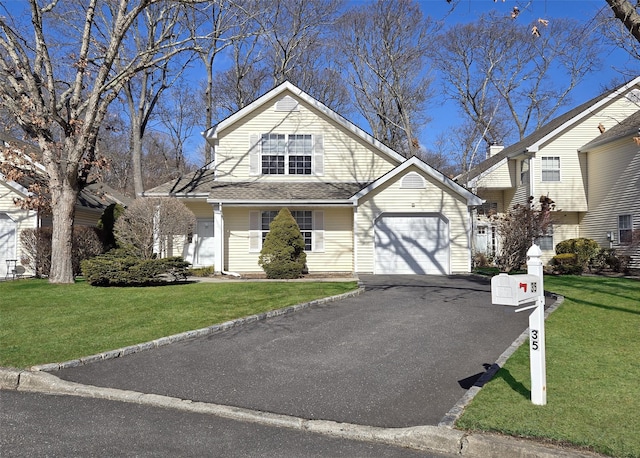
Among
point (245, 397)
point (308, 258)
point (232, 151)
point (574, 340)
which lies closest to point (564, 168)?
point (308, 258)

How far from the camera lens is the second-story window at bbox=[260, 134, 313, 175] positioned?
784 inches

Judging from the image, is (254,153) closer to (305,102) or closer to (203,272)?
(305,102)

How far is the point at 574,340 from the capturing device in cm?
777

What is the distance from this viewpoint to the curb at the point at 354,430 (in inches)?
167

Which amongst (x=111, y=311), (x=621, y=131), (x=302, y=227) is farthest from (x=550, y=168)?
(x=111, y=311)

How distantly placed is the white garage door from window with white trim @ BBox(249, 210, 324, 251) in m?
2.31

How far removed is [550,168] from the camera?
23.6m

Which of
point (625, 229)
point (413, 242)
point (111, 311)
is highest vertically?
Answer: point (625, 229)

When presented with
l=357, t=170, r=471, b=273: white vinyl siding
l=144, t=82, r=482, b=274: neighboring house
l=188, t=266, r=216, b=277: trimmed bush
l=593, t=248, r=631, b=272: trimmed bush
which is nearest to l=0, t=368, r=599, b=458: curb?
l=188, t=266, r=216, b=277: trimmed bush

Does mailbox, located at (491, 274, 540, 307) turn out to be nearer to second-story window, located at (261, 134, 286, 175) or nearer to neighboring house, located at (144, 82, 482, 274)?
neighboring house, located at (144, 82, 482, 274)

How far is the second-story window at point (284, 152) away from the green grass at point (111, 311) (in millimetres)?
6521

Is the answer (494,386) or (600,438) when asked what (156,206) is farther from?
(600,438)

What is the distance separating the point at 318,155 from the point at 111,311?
11548 mm

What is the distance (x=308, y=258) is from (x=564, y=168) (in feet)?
44.1
